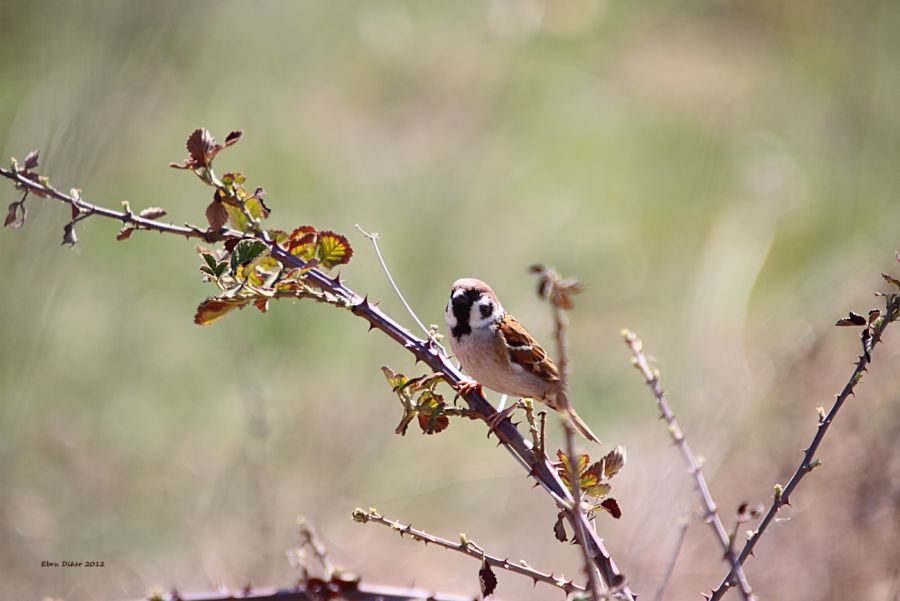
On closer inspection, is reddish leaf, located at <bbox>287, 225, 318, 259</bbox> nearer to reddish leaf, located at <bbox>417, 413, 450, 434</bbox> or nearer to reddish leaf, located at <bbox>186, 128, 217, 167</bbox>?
reddish leaf, located at <bbox>186, 128, 217, 167</bbox>

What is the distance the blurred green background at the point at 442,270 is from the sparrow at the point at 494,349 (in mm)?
562

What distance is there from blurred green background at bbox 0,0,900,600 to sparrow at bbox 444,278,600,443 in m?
0.56

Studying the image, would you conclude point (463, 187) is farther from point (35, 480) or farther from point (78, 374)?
point (35, 480)

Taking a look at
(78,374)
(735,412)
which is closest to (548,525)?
(735,412)

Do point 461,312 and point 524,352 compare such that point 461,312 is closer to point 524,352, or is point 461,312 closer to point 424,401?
point 524,352

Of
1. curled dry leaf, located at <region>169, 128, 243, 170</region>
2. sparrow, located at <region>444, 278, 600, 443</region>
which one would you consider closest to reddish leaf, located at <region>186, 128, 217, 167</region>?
curled dry leaf, located at <region>169, 128, 243, 170</region>

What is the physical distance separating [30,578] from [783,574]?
9.09 ft

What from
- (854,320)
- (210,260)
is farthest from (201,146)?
(854,320)

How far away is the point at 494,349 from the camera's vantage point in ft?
10.8

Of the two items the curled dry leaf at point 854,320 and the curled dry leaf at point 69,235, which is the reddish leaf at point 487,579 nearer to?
the curled dry leaf at point 854,320

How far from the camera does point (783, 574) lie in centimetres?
326

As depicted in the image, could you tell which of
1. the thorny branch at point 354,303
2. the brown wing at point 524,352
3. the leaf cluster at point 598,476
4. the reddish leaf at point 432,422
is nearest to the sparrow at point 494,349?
the brown wing at point 524,352

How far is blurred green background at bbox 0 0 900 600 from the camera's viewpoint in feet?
11.0

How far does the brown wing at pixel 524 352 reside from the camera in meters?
3.33
